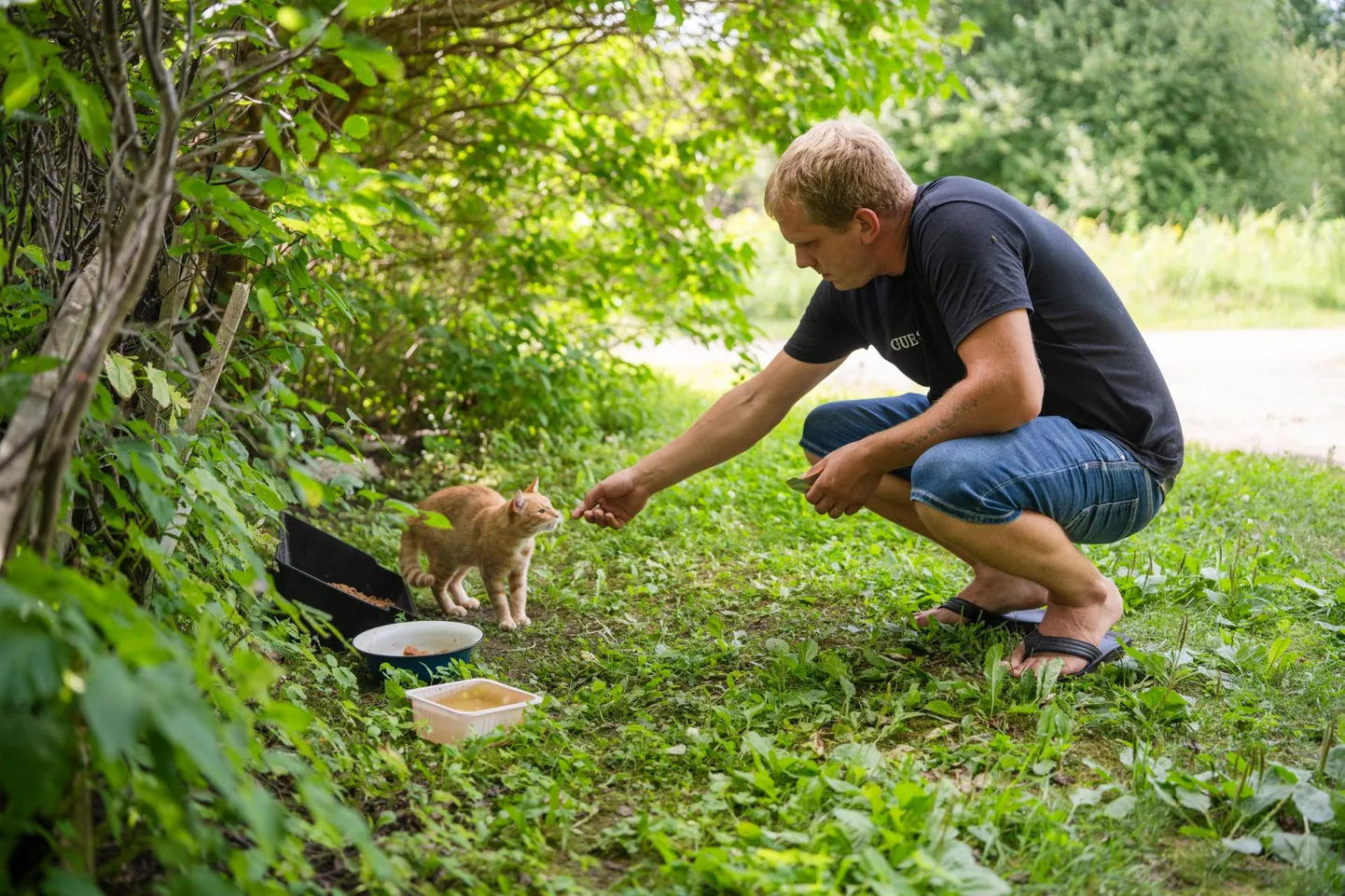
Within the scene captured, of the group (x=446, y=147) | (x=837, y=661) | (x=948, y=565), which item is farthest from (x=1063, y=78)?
(x=837, y=661)

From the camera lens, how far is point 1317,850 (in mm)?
1818

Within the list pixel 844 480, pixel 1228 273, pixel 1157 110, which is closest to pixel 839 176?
pixel 844 480

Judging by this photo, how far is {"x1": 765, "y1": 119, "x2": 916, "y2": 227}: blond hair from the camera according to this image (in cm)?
266

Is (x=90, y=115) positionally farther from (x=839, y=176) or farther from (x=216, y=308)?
(x=839, y=176)

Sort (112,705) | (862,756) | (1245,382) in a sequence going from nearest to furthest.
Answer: (112,705), (862,756), (1245,382)

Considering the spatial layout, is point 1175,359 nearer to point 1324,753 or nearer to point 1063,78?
point 1324,753

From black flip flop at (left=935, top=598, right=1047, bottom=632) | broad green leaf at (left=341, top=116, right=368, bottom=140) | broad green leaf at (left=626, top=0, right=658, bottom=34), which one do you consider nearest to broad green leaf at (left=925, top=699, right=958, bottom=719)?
black flip flop at (left=935, top=598, right=1047, bottom=632)

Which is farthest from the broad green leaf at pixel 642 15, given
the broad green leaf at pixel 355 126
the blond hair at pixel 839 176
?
the broad green leaf at pixel 355 126

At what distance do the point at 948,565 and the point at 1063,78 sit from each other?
1739 cm

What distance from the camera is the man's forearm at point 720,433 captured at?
320 centimetres

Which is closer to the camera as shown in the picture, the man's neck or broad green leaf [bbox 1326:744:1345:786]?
broad green leaf [bbox 1326:744:1345:786]

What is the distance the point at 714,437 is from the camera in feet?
10.6

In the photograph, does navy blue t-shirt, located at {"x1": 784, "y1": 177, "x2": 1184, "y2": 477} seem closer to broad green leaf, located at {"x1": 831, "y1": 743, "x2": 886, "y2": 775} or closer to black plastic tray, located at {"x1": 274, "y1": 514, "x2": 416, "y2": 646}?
broad green leaf, located at {"x1": 831, "y1": 743, "x2": 886, "y2": 775}

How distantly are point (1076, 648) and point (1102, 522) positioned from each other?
1.22ft
